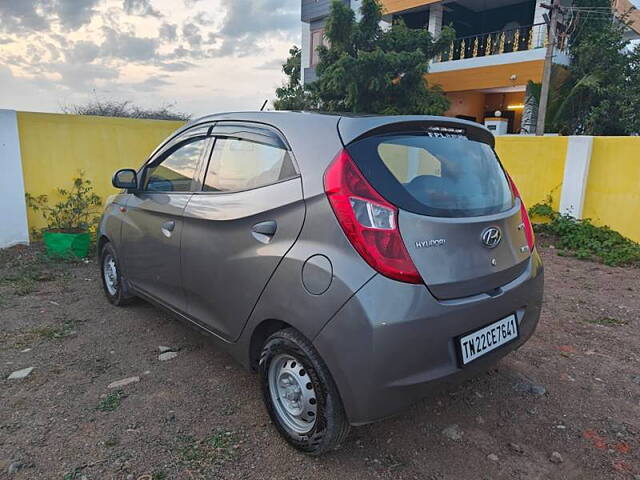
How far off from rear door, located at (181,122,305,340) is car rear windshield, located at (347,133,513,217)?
14.6 inches

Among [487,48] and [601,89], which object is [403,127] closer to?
[601,89]

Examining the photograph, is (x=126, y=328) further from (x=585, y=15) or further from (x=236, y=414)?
(x=585, y=15)

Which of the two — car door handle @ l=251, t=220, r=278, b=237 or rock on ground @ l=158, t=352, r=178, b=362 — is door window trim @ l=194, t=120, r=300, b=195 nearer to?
car door handle @ l=251, t=220, r=278, b=237

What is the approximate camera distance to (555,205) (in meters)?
6.56

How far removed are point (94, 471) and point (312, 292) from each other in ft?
4.12

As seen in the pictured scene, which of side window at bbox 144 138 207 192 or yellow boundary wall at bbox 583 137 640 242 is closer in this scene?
side window at bbox 144 138 207 192

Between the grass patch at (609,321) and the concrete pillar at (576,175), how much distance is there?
9.67ft

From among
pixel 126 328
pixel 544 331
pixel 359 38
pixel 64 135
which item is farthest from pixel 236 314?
pixel 359 38

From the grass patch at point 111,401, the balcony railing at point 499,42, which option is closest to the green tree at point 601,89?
the balcony railing at point 499,42

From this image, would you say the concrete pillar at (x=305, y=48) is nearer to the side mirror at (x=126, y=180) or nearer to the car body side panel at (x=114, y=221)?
the car body side panel at (x=114, y=221)

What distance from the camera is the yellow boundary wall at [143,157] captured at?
5.63 m

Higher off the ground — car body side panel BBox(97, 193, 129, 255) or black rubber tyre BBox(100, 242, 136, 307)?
car body side panel BBox(97, 193, 129, 255)

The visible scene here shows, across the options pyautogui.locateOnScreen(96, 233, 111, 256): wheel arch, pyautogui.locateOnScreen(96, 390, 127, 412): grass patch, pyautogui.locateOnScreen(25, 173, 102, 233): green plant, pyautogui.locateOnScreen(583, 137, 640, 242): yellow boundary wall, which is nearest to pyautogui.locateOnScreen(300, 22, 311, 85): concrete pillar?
pyautogui.locateOnScreen(25, 173, 102, 233): green plant

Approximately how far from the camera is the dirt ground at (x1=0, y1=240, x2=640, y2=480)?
2006 mm
